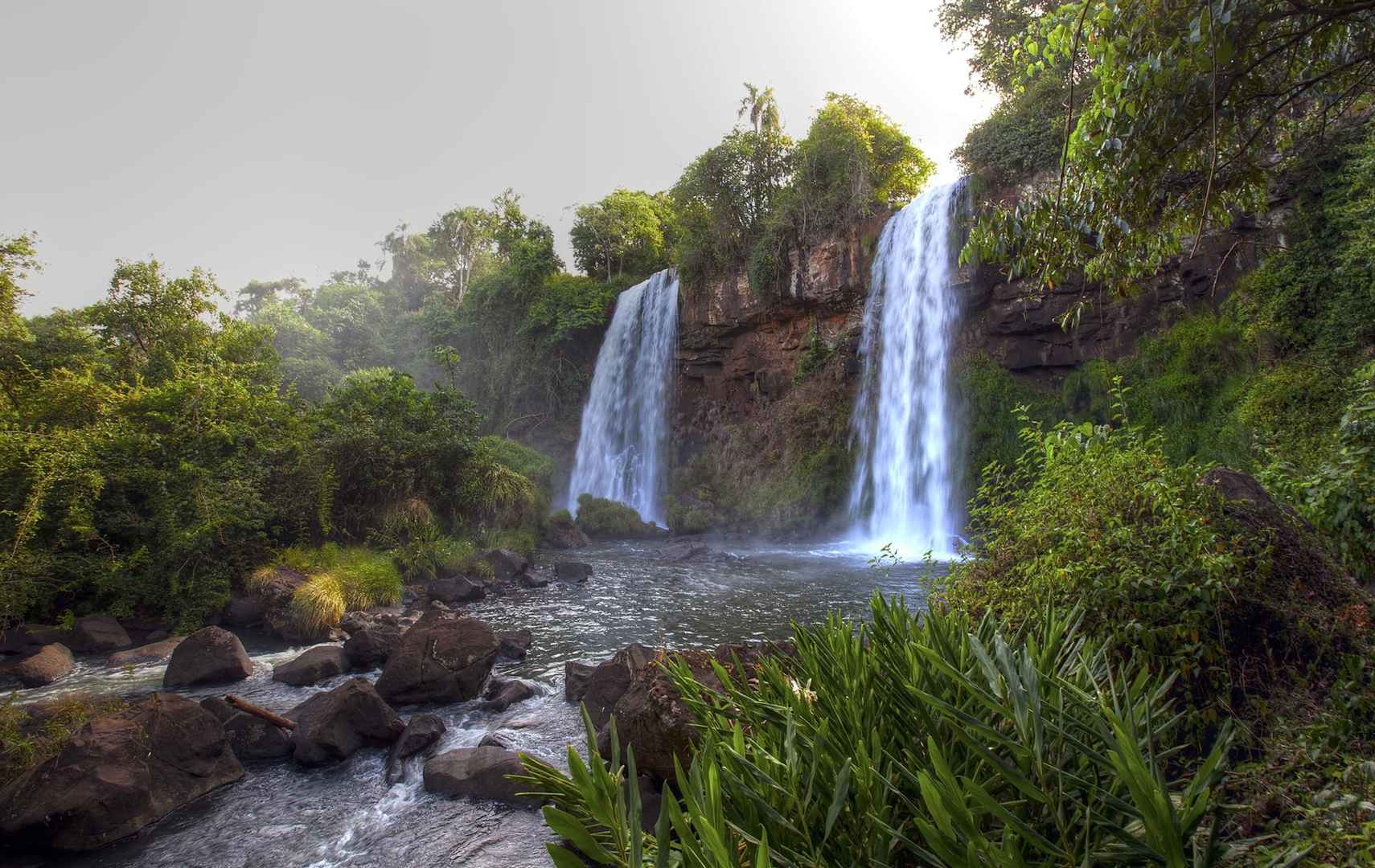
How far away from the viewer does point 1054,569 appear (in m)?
3.44

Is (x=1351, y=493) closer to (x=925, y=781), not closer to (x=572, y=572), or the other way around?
(x=925, y=781)

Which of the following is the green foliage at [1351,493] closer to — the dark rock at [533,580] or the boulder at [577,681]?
the boulder at [577,681]

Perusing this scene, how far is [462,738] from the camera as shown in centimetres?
606

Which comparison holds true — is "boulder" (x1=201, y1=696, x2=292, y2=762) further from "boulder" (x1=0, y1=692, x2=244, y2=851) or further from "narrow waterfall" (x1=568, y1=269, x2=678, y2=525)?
"narrow waterfall" (x1=568, y1=269, x2=678, y2=525)

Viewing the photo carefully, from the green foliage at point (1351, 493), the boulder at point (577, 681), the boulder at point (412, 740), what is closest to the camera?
the green foliage at point (1351, 493)

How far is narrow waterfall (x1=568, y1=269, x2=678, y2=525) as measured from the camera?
24.8 m

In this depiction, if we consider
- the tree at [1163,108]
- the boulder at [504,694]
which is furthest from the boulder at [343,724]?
the tree at [1163,108]

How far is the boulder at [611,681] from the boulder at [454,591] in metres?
6.52

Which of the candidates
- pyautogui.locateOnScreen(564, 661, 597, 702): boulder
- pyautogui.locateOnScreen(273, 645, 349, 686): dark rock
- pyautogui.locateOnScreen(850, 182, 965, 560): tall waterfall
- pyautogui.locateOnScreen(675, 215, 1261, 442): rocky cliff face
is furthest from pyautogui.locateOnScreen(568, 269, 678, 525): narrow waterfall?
pyautogui.locateOnScreen(564, 661, 597, 702): boulder

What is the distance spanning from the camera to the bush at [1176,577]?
286cm

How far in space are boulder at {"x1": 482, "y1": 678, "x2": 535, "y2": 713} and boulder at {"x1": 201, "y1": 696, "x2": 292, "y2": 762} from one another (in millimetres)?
1812

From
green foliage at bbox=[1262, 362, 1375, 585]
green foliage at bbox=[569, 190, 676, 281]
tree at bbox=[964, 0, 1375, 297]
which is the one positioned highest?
green foliage at bbox=[569, 190, 676, 281]

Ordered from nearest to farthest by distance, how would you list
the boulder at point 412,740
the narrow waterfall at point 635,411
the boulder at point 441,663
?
1. the boulder at point 412,740
2. the boulder at point 441,663
3. the narrow waterfall at point 635,411

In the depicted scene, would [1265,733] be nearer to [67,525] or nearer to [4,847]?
[4,847]
